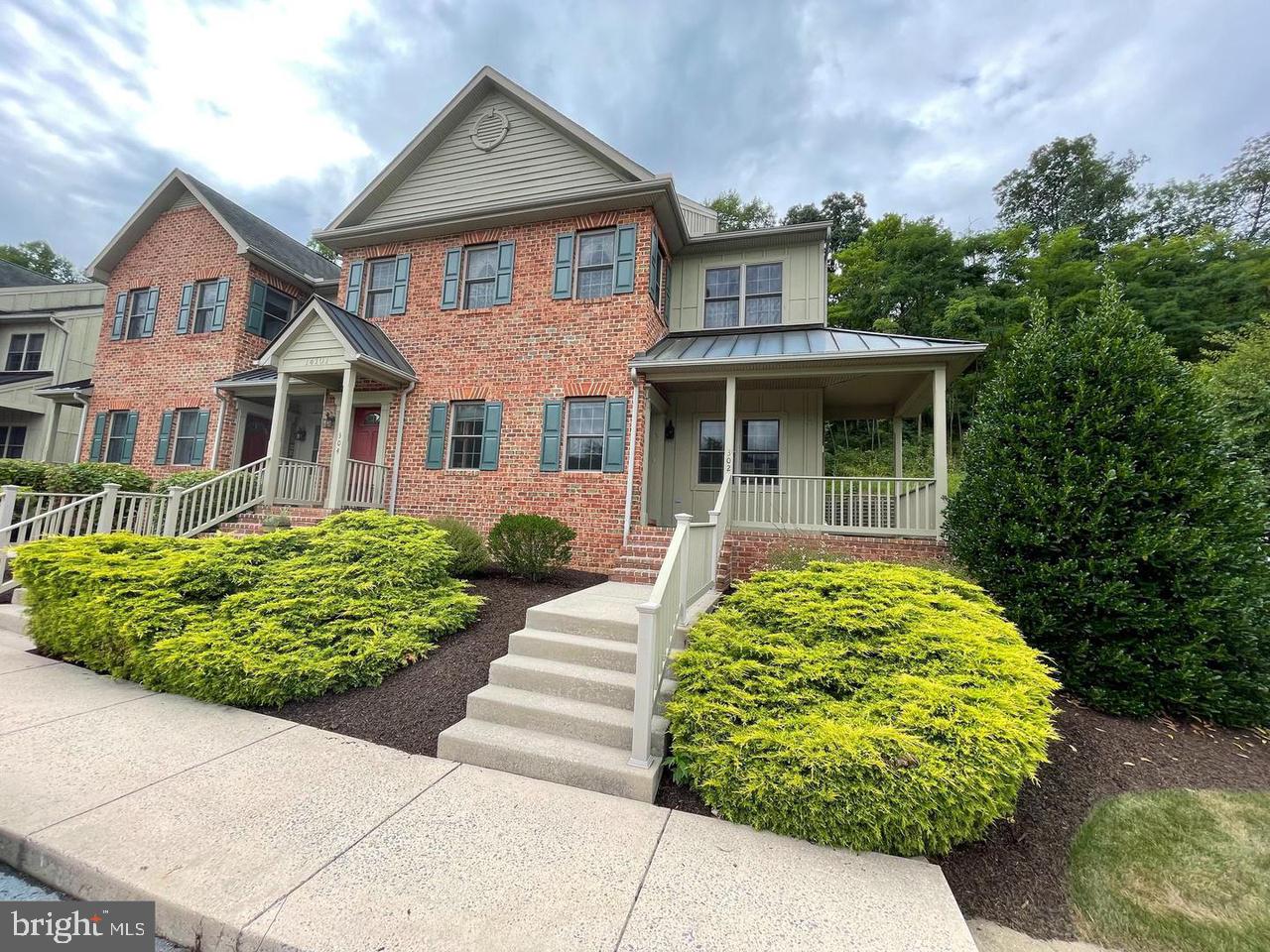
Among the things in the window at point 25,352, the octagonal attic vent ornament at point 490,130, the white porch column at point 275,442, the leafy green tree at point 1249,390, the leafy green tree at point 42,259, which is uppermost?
the leafy green tree at point 42,259

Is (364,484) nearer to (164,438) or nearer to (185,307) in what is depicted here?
(164,438)

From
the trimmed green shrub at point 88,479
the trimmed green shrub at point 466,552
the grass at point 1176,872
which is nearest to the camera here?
the grass at point 1176,872

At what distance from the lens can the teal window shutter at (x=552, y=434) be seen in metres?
9.03

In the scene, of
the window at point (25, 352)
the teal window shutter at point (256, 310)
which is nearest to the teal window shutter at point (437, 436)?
the teal window shutter at point (256, 310)

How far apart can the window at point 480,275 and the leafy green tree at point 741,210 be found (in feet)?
61.2

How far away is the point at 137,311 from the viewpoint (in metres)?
13.0

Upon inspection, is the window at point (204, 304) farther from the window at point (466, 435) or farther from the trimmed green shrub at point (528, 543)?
the trimmed green shrub at point (528, 543)

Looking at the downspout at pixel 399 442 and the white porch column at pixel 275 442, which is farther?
the downspout at pixel 399 442

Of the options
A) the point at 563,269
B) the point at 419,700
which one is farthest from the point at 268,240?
the point at 419,700

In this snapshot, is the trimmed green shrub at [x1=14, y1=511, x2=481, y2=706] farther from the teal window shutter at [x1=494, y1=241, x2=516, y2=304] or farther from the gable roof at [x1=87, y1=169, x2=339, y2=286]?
the gable roof at [x1=87, y1=169, x2=339, y2=286]

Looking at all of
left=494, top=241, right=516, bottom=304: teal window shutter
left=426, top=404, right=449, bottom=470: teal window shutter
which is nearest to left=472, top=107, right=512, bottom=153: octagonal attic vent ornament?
left=494, top=241, right=516, bottom=304: teal window shutter

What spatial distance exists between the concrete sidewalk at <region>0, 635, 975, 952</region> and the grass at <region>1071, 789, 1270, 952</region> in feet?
2.76

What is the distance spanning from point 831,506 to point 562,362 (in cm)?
533

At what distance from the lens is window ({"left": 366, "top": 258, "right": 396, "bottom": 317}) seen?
35.1ft
